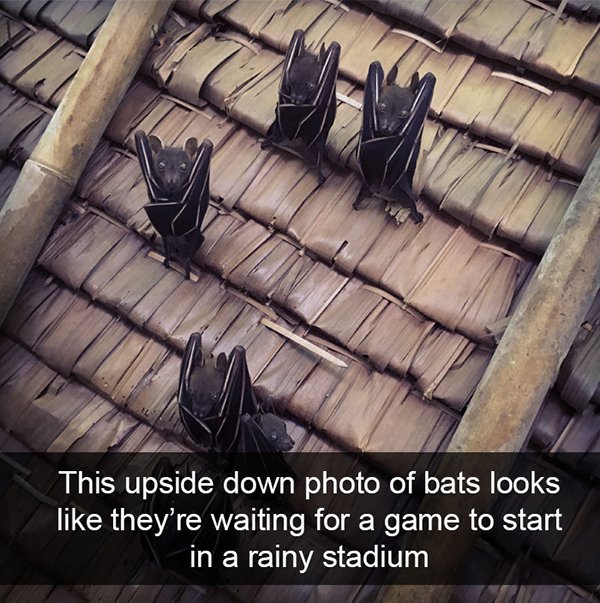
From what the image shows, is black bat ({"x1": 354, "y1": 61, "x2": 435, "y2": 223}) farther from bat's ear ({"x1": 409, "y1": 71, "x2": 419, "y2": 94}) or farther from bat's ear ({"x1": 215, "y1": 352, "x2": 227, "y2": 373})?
bat's ear ({"x1": 215, "y1": 352, "x2": 227, "y2": 373})

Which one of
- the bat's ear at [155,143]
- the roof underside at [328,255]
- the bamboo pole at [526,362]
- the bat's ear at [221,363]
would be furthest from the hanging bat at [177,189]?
the bamboo pole at [526,362]

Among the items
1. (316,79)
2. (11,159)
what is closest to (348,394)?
(316,79)

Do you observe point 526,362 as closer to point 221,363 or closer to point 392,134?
point 392,134

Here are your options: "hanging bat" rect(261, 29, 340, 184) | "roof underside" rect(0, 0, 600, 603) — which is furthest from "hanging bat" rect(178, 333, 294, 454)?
"hanging bat" rect(261, 29, 340, 184)

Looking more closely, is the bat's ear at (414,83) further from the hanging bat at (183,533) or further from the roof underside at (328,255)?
the hanging bat at (183,533)
